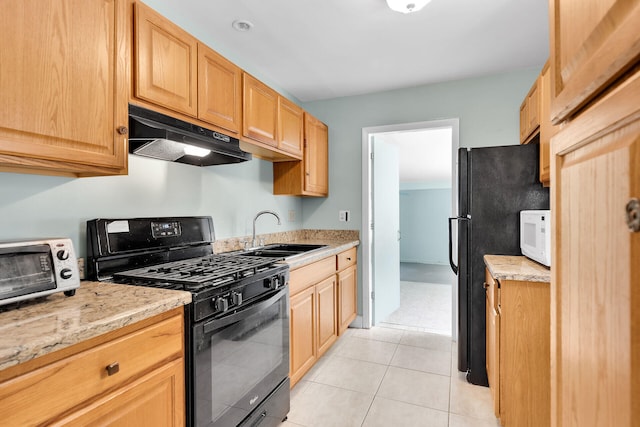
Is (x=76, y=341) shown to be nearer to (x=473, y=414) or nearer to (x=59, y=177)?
(x=59, y=177)

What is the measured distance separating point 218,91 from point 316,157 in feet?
4.78

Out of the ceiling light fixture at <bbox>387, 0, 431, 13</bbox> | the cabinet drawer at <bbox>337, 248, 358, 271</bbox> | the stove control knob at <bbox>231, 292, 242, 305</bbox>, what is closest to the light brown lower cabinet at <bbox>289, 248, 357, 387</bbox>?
the cabinet drawer at <bbox>337, 248, 358, 271</bbox>

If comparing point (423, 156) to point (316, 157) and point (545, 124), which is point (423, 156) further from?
point (545, 124)

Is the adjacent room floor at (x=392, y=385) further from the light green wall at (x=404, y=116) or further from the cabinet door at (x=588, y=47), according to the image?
the cabinet door at (x=588, y=47)

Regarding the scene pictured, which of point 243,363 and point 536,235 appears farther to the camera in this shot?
point 536,235

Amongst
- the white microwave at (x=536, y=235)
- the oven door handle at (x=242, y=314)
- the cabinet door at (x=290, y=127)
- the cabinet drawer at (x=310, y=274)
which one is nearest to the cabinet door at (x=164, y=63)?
the cabinet door at (x=290, y=127)

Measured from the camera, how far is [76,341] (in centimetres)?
86

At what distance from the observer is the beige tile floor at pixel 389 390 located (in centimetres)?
194

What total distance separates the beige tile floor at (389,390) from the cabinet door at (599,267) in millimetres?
1465

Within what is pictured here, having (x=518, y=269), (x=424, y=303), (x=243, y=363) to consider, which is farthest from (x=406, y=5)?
(x=424, y=303)

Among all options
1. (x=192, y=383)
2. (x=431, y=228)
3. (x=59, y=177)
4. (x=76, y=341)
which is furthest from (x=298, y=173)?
(x=431, y=228)

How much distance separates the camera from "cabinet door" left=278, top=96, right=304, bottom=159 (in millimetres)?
2604

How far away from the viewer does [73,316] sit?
0.97 meters

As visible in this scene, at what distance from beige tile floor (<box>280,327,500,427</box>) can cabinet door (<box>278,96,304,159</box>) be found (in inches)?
67.9
